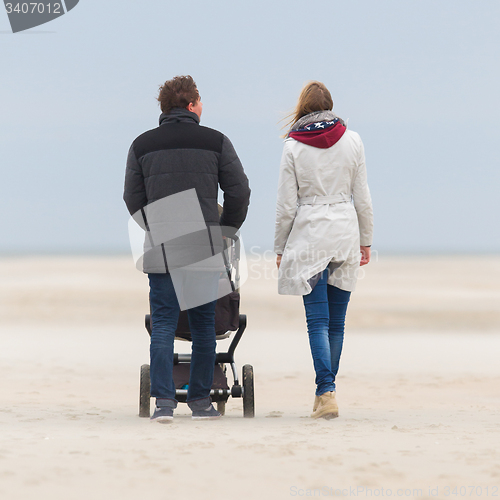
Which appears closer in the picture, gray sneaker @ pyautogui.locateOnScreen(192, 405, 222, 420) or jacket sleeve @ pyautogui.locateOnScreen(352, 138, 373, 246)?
gray sneaker @ pyautogui.locateOnScreen(192, 405, 222, 420)

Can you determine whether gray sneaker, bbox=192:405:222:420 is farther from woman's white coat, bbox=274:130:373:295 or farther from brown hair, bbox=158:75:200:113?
brown hair, bbox=158:75:200:113

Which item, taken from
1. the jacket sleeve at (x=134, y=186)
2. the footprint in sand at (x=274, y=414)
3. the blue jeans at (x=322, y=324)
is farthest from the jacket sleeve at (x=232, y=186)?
the footprint in sand at (x=274, y=414)

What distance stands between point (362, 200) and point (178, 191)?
1.00 meters

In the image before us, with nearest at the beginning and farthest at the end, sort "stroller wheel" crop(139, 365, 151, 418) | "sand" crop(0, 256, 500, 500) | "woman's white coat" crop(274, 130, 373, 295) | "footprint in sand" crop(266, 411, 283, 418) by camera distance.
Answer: "sand" crop(0, 256, 500, 500) → "woman's white coat" crop(274, 130, 373, 295) → "stroller wheel" crop(139, 365, 151, 418) → "footprint in sand" crop(266, 411, 283, 418)

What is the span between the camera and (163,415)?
3.67m

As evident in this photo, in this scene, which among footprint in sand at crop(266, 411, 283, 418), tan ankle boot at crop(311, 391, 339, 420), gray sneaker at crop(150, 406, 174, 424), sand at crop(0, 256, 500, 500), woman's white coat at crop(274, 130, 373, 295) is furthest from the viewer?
footprint in sand at crop(266, 411, 283, 418)

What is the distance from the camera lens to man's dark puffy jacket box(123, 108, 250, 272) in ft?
12.2

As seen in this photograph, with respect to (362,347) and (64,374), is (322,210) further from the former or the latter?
(362,347)

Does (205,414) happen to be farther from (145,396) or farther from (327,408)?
(327,408)

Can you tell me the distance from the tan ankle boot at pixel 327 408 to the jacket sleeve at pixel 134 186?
1348 mm

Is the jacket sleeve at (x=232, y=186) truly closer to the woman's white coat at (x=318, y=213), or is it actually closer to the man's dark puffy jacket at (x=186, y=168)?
the man's dark puffy jacket at (x=186, y=168)

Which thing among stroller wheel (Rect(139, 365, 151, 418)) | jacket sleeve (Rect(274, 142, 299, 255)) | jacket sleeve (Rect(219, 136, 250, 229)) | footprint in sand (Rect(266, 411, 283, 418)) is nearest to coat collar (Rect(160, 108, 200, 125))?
jacket sleeve (Rect(219, 136, 250, 229))

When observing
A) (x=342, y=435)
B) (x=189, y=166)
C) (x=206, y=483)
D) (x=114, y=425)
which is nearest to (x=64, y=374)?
(x=114, y=425)

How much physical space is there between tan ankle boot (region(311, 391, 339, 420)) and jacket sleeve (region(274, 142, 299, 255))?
895mm
